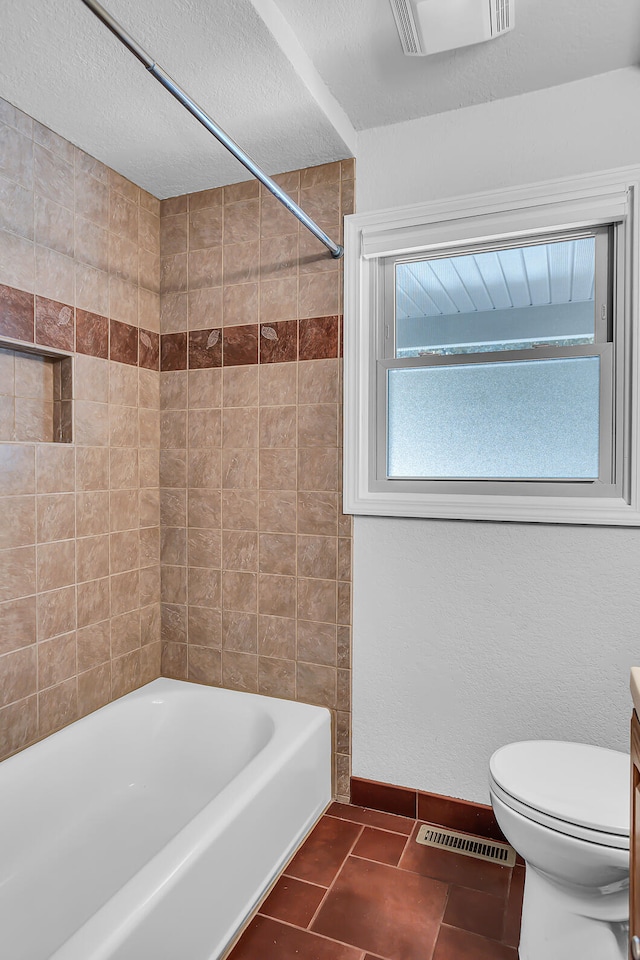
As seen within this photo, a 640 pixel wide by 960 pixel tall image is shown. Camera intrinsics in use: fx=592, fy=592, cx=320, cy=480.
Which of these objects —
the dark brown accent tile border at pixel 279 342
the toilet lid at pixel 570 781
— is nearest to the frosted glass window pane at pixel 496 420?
the dark brown accent tile border at pixel 279 342

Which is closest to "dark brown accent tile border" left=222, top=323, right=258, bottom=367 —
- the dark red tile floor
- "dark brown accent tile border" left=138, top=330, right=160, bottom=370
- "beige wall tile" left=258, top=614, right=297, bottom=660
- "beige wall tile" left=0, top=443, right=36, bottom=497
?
"dark brown accent tile border" left=138, top=330, right=160, bottom=370

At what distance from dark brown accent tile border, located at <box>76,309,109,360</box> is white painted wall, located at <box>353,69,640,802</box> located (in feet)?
3.46

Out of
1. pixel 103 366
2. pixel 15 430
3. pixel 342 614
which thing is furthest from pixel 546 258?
pixel 15 430

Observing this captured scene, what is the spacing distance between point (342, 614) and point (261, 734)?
0.50m

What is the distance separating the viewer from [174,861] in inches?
51.5

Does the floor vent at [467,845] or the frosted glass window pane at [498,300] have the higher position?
the frosted glass window pane at [498,300]

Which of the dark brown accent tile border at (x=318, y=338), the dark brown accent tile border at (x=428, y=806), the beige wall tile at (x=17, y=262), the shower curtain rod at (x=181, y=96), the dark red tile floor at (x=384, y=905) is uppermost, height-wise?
the shower curtain rod at (x=181, y=96)

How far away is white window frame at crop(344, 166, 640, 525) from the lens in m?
1.79

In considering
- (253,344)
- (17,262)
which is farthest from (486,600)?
(17,262)

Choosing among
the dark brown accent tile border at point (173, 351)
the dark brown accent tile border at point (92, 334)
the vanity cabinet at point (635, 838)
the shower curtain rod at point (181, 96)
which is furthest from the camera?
the dark brown accent tile border at point (173, 351)

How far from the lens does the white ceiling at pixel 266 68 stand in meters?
1.53

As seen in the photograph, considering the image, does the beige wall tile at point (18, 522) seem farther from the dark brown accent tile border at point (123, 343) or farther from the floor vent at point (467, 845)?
the floor vent at point (467, 845)

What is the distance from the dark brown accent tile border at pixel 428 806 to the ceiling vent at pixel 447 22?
233 centimetres

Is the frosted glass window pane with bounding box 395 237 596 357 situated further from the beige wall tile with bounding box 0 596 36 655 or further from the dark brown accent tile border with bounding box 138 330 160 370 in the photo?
the beige wall tile with bounding box 0 596 36 655
